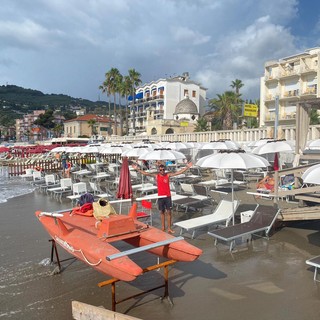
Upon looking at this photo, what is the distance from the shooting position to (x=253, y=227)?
730cm

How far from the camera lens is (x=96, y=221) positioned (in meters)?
6.11

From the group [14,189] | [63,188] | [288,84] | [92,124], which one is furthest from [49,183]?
[92,124]

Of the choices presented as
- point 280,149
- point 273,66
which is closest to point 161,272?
point 280,149

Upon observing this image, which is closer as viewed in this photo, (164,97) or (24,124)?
(164,97)

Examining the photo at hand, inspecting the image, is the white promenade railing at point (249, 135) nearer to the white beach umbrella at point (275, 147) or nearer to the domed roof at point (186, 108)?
the white beach umbrella at point (275, 147)

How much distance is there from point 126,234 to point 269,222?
385cm

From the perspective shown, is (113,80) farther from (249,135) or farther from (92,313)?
(92,313)

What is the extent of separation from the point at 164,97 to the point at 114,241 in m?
76.9

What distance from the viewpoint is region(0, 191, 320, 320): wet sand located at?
458 cm

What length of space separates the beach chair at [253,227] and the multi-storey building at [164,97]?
68.7m

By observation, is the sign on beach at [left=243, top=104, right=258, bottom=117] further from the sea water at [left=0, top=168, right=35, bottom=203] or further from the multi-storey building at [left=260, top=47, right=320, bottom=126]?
the sea water at [left=0, top=168, right=35, bottom=203]

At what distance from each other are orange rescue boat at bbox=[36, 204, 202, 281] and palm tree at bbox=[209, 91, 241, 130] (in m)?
50.1

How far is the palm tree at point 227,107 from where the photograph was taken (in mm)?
54781

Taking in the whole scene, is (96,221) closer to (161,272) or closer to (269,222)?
(161,272)
